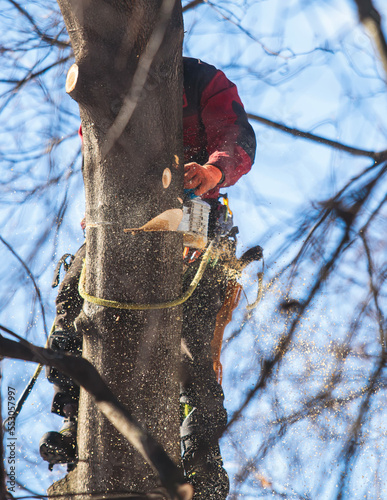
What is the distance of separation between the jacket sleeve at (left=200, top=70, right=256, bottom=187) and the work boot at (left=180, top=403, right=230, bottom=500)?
0.96 metres

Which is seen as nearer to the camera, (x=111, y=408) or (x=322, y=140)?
(x=111, y=408)

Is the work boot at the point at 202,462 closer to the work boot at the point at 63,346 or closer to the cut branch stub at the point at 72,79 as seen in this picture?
the work boot at the point at 63,346

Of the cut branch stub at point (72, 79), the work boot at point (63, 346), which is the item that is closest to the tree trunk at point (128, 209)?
the cut branch stub at point (72, 79)

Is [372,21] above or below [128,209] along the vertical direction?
above

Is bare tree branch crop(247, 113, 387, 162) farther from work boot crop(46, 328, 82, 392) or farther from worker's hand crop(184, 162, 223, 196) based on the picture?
work boot crop(46, 328, 82, 392)

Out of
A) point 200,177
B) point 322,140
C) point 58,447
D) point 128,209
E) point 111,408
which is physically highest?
point 322,140

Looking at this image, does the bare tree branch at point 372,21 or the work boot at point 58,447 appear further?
the work boot at point 58,447

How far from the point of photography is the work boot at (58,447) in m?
1.80

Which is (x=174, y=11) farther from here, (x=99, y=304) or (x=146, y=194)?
(x=99, y=304)

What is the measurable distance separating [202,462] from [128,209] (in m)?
1.03

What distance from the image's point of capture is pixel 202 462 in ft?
5.79

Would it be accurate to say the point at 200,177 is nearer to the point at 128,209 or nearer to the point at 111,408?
the point at 128,209

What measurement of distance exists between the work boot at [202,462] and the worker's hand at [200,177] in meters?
0.89

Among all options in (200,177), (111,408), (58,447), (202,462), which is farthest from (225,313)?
(111,408)
